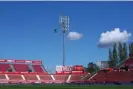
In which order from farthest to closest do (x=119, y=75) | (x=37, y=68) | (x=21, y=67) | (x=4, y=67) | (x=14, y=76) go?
(x=37, y=68) → (x=21, y=67) → (x=4, y=67) → (x=14, y=76) → (x=119, y=75)

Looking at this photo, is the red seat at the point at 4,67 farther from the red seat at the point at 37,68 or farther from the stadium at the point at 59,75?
the red seat at the point at 37,68

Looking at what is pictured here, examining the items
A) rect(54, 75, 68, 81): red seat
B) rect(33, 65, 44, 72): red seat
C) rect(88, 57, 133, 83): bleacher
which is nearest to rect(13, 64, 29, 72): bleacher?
rect(33, 65, 44, 72): red seat

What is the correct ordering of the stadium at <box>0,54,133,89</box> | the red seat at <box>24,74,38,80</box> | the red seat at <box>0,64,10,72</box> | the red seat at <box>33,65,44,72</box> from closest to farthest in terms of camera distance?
the stadium at <box>0,54,133,89</box> → the red seat at <box>24,74,38,80</box> → the red seat at <box>0,64,10,72</box> → the red seat at <box>33,65,44,72</box>

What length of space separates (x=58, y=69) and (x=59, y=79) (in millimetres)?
6167

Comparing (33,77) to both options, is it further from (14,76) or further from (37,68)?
(37,68)

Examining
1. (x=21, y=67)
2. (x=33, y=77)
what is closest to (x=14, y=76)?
(x=33, y=77)

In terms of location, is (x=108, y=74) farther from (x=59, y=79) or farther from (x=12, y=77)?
(x=12, y=77)

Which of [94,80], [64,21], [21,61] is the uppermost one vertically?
[64,21]

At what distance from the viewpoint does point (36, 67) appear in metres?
76.7

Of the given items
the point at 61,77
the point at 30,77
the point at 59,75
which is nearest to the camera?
the point at 30,77

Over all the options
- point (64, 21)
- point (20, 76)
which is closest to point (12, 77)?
point (20, 76)

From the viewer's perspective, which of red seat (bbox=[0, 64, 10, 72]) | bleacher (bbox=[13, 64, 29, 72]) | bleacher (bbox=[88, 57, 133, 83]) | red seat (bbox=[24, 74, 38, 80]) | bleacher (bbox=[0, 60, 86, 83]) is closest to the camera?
bleacher (bbox=[88, 57, 133, 83])

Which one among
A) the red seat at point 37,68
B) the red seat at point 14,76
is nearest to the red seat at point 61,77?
the red seat at point 14,76

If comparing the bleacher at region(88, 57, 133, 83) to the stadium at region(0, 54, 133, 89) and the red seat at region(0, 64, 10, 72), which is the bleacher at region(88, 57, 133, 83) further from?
the red seat at region(0, 64, 10, 72)
